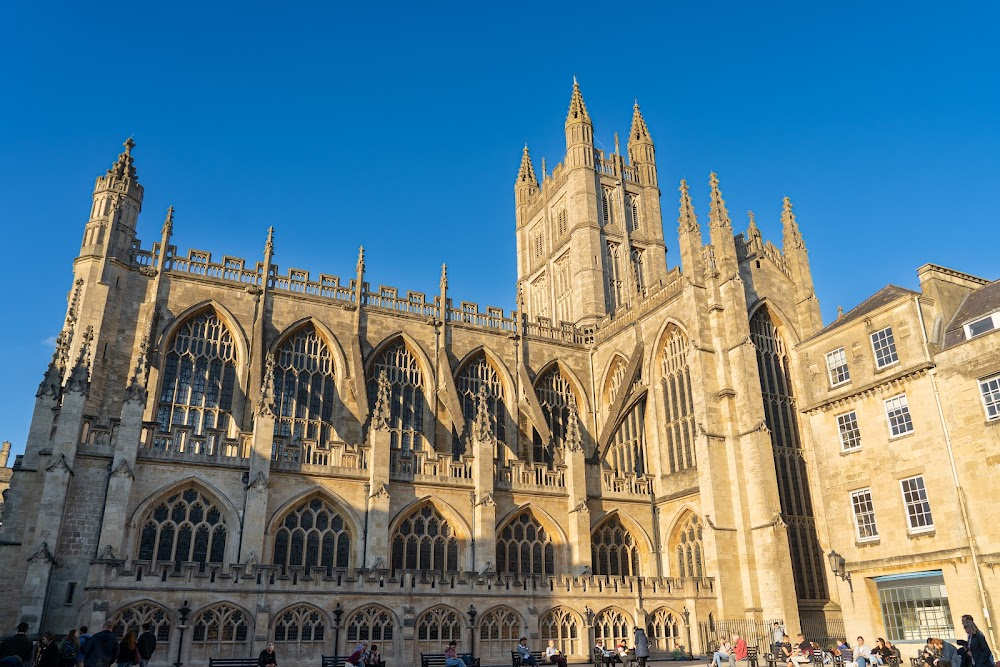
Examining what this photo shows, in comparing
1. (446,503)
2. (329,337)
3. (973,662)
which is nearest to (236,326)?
(329,337)

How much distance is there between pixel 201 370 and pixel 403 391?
8.34 metres

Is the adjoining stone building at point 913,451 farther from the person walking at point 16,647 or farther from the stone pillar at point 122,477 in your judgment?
the stone pillar at point 122,477

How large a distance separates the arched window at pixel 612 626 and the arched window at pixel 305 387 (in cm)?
1240

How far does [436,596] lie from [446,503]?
14.3 feet

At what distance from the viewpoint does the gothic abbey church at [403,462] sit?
2223cm

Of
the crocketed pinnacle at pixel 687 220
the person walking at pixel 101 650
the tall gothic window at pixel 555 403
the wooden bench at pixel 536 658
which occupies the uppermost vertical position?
the crocketed pinnacle at pixel 687 220

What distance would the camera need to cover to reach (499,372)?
36312mm

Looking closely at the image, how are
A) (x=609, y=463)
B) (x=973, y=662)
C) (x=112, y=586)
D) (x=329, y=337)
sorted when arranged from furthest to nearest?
1. (x=609, y=463)
2. (x=329, y=337)
3. (x=112, y=586)
4. (x=973, y=662)

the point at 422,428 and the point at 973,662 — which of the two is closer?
the point at 973,662

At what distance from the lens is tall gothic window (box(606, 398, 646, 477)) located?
3409 cm

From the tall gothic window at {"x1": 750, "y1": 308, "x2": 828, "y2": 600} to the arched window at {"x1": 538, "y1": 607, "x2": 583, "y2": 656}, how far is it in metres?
8.57

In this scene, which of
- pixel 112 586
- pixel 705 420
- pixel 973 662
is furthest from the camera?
pixel 705 420

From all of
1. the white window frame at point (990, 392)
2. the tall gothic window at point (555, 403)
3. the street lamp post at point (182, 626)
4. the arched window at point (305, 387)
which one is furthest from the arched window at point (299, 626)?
the white window frame at point (990, 392)

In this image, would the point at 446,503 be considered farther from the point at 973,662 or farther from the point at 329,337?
the point at 973,662
